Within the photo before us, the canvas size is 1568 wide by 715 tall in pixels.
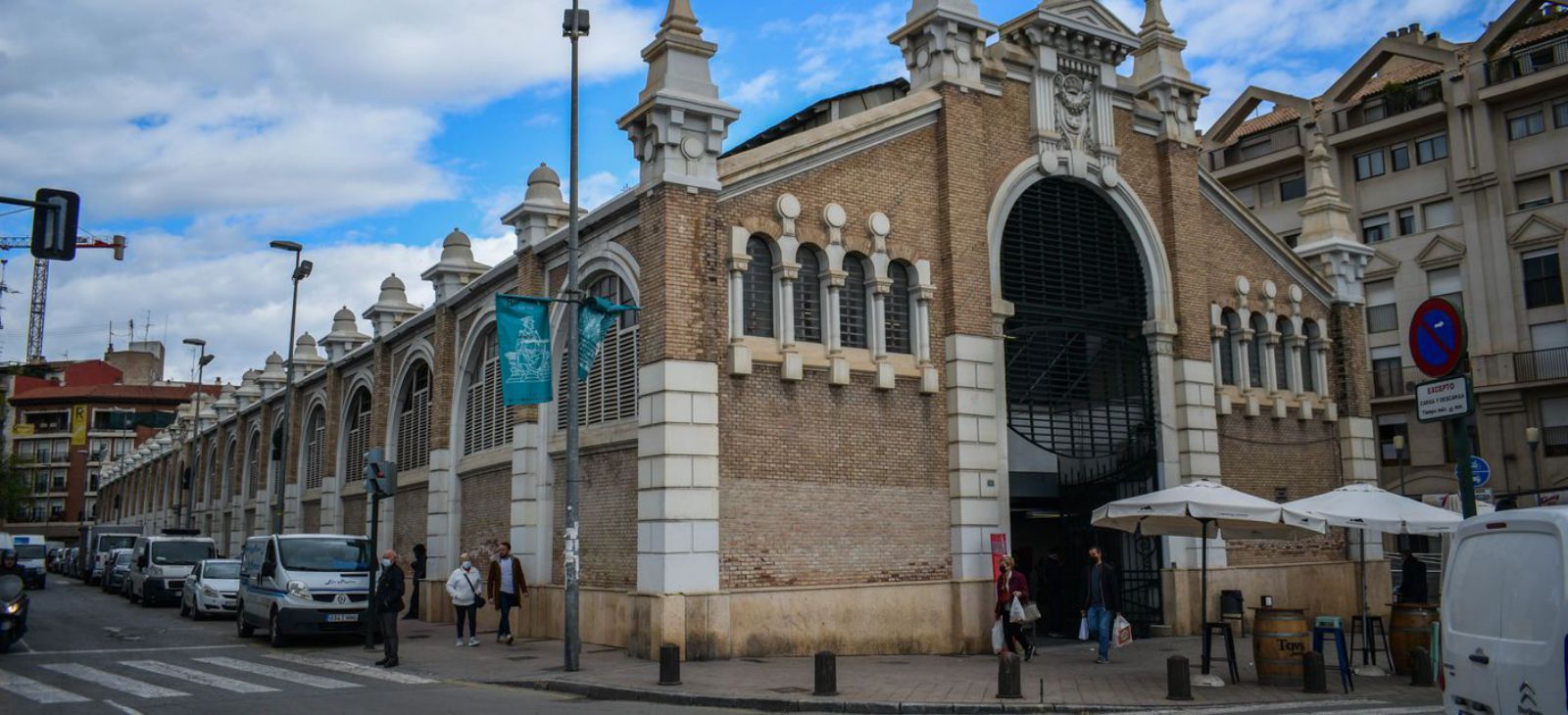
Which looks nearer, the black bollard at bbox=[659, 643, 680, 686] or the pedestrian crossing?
the pedestrian crossing

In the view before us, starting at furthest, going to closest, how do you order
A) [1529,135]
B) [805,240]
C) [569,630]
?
[1529,135]
[805,240]
[569,630]

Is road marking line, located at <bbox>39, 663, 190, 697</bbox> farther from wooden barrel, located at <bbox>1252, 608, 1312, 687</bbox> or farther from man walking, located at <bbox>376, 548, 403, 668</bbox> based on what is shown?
wooden barrel, located at <bbox>1252, 608, 1312, 687</bbox>

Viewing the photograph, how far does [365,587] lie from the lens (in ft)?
67.3

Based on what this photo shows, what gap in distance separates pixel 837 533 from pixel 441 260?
12.8 metres

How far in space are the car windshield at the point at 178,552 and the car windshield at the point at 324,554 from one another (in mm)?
12693

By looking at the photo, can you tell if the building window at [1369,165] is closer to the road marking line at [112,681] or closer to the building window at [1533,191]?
the building window at [1533,191]

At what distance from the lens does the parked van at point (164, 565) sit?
3102 cm

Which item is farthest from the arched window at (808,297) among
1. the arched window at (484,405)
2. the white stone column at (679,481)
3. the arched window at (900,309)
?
the arched window at (484,405)

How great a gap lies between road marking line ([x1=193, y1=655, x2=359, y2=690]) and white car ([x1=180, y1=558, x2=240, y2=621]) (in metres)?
8.95

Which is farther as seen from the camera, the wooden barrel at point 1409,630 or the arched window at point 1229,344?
the arched window at point 1229,344

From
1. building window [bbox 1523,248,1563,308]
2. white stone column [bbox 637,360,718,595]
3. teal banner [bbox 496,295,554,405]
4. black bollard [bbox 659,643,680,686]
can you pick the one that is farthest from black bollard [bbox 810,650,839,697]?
building window [bbox 1523,248,1563,308]

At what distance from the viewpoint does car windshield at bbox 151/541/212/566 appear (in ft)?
104

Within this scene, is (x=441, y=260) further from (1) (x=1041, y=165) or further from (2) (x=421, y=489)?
(1) (x=1041, y=165)

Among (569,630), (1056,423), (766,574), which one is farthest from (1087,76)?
(569,630)
